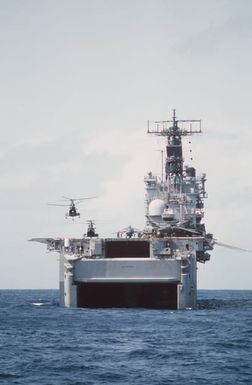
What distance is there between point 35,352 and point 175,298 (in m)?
27.9

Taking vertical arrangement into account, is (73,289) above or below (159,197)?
below

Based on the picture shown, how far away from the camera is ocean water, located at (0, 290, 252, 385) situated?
28.5 meters

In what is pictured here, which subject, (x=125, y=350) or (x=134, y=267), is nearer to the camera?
(x=125, y=350)

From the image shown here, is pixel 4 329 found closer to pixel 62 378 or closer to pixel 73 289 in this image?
pixel 73 289

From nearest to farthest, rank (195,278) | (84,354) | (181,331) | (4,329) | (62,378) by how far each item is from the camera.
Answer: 1. (62,378)
2. (84,354)
3. (181,331)
4. (4,329)
5. (195,278)

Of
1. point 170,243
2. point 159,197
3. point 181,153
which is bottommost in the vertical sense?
point 170,243

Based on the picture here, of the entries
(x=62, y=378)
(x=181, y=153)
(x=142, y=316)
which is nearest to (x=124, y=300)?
(x=142, y=316)

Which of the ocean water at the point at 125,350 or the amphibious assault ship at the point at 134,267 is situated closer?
the ocean water at the point at 125,350

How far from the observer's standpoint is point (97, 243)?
Result: 62.0m

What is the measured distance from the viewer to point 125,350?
35.1m

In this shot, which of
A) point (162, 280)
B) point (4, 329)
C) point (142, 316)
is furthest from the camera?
point (162, 280)

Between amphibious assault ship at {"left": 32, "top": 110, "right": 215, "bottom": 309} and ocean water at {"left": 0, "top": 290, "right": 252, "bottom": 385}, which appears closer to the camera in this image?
ocean water at {"left": 0, "top": 290, "right": 252, "bottom": 385}

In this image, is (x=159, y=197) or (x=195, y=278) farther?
(x=159, y=197)

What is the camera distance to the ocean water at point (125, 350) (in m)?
28.5
